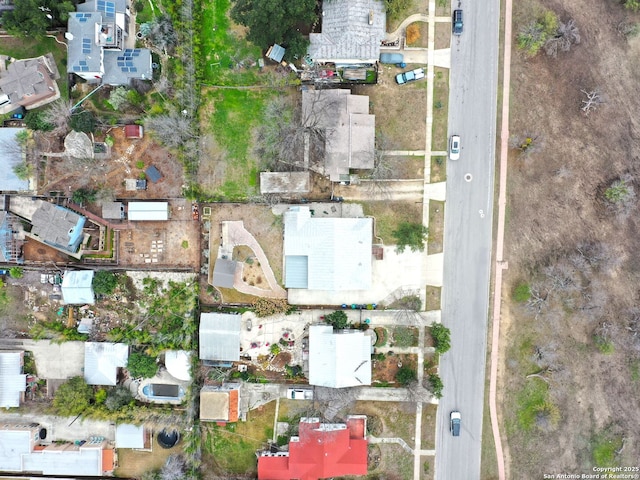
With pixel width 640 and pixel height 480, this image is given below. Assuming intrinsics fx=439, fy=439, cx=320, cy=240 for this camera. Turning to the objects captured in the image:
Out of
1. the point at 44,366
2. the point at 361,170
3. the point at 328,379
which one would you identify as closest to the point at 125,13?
the point at 361,170

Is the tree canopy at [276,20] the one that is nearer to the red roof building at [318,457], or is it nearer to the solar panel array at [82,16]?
the solar panel array at [82,16]

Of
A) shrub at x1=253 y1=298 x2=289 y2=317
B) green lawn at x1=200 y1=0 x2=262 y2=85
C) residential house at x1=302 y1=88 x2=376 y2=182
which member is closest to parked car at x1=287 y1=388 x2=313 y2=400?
shrub at x1=253 y1=298 x2=289 y2=317

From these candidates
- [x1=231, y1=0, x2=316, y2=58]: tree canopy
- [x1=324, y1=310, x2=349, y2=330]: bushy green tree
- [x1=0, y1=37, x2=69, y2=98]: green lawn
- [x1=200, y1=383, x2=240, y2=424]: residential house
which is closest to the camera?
[x1=231, y1=0, x2=316, y2=58]: tree canopy

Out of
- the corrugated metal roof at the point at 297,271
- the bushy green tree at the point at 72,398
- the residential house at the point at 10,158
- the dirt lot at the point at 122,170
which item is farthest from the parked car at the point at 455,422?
the residential house at the point at 10,158

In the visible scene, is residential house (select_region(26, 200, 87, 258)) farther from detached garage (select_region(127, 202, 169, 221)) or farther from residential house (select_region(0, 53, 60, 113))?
residential house (select_region(0, 53, 60, 113))

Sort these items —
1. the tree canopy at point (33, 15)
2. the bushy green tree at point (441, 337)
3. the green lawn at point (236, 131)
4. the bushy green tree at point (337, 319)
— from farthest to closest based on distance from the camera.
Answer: the green lawn at point (236, 131)
the bushy green tree at point (337, 319)
the bushy green tree at point (441, 337)
the tree canopy at point (33, 15)

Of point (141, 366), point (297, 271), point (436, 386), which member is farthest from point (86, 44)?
point (436, 386)
